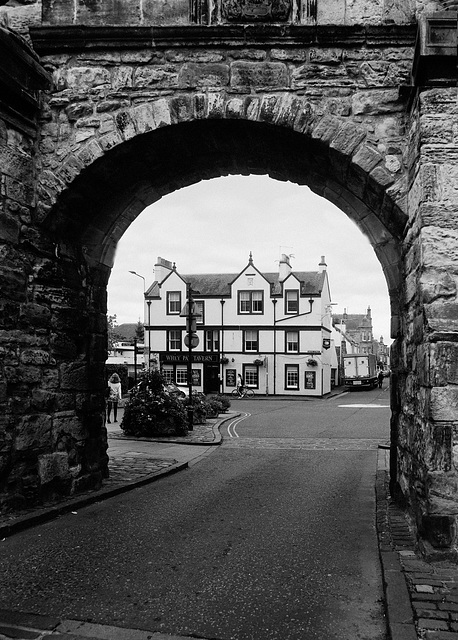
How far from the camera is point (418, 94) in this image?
5152mm

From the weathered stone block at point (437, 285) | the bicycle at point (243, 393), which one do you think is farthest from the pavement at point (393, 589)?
the bicycle at point (243, 393)

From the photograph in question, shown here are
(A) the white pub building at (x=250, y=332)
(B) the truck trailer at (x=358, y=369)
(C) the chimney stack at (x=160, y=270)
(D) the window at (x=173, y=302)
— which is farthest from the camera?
(B) the truck trailer at (x=358, y=369)

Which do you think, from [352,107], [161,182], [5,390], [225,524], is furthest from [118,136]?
[225,524]

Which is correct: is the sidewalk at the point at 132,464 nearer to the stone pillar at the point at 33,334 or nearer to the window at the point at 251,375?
the stone pillar at the point at 33,334

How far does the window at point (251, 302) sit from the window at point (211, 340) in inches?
100

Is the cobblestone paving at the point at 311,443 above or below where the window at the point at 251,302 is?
below

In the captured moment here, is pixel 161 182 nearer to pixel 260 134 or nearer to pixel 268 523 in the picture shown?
pixel 260 134

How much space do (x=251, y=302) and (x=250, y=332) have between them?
220 centimetres

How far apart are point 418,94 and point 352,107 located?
83 centimetres

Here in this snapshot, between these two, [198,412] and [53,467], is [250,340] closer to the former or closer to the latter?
[198,412]

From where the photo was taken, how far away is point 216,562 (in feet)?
15.8

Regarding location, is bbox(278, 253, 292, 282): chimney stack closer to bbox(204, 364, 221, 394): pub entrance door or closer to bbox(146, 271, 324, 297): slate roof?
bbox(146, 271, 324, 297): slate roof

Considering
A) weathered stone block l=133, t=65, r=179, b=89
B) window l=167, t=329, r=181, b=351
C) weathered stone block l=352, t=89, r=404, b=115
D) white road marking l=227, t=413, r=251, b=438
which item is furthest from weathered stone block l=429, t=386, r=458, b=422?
window l=167, t=329, r=181, b=351

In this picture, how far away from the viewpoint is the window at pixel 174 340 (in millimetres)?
40000
